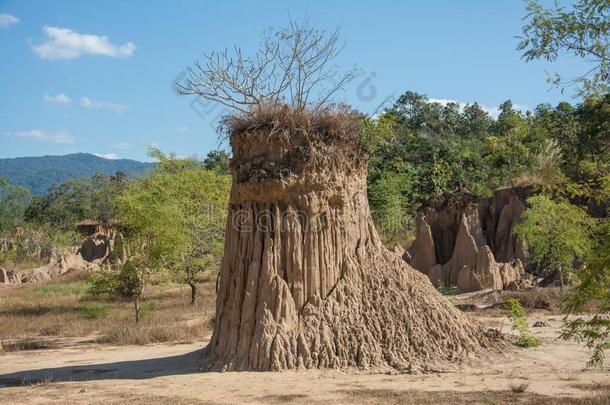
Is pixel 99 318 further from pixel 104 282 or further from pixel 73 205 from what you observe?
pixel 73 205

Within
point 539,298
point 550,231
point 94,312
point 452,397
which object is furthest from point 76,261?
point 452,397

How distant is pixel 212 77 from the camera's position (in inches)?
453

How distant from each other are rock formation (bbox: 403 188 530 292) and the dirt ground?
9.97m

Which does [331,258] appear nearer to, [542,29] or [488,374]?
[488,374]

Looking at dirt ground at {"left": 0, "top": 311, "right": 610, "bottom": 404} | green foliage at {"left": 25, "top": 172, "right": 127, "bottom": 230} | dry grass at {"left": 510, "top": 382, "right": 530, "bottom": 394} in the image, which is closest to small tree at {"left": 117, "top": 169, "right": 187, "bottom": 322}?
dirt ground at {"left": 0, "top": 311, "right": 610, "bottom": 404}

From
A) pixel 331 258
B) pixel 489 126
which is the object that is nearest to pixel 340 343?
pixel 331 258

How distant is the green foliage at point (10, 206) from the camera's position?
61.4 metres

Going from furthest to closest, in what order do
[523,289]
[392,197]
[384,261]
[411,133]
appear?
[411,133] → [392,197] → [523,289] → [384,261]

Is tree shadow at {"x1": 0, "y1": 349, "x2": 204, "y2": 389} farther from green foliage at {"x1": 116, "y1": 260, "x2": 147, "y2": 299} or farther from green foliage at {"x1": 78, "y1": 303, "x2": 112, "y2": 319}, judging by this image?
green foliage at {"x1": 78, "y1": 303, "x2": 112, "y2": 319}

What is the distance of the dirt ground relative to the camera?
8.06 m

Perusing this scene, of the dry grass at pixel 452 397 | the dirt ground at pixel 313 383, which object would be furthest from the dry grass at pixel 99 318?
the dry grass at pixel 452 397

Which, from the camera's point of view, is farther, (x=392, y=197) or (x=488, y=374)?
(x=392, y=197)

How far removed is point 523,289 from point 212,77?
1339 cm

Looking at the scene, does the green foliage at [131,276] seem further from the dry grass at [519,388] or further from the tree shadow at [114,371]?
the dry grass at [519,388]
